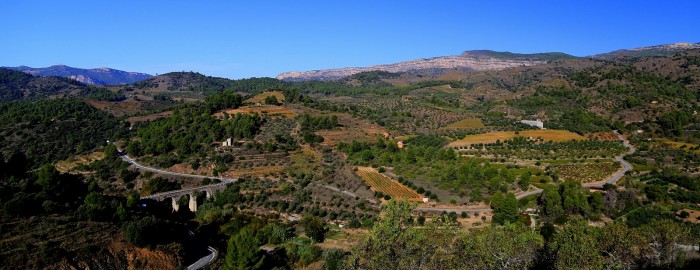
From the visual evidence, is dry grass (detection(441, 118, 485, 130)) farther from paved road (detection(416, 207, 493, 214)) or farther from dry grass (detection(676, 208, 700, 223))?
dry grass (detection(676, 208, 700, 223))

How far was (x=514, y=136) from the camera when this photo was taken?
7556 cm

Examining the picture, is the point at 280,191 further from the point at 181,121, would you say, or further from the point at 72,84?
the point at 72,84

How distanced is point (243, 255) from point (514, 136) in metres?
58.6

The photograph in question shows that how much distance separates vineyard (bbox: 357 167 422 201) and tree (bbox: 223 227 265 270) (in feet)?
62.9

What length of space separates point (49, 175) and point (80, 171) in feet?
71.0

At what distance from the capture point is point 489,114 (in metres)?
102

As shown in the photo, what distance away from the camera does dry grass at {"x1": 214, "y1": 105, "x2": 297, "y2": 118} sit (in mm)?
75812

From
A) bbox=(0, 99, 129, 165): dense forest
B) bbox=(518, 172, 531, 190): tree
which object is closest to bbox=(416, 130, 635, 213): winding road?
bbox=(518, 172, 531, 190): tree

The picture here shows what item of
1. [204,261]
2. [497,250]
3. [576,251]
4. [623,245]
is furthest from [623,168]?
[204,261]

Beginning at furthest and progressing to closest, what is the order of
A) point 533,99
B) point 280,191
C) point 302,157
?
1. point 533,99
2. point 302,157
3. point 280,191

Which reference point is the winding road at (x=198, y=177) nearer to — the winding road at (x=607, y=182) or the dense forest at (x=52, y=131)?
the dense forest at (x=52, y=131)

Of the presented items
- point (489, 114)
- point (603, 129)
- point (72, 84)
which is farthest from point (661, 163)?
point (72, 84)

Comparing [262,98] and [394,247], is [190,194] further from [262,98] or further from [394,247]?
[262,98]

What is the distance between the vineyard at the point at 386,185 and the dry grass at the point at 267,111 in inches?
1028
